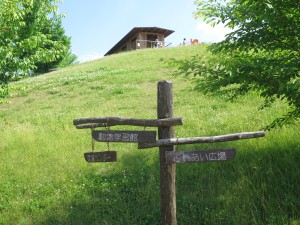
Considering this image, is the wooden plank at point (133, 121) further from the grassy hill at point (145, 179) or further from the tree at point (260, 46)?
the grassy hill at point (145, 179)

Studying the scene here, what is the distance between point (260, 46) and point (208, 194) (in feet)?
10.3

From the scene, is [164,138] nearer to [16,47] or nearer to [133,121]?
[133,121]

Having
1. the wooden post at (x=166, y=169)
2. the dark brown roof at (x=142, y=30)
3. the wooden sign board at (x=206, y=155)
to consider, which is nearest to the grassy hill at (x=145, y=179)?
the wooden post at (x=166, y=169)

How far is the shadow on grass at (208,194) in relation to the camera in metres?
6.07

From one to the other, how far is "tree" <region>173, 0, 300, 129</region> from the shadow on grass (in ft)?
4.52

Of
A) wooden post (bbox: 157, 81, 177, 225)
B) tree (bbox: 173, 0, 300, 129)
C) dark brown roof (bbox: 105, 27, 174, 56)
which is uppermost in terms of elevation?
dark brown roof (bbox: 105, 27, 174, 56)

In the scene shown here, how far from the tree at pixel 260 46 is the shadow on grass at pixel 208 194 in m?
1.38

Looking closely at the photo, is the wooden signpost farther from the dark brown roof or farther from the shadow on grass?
the dark brown roof

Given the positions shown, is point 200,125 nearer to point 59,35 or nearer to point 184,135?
point 184,135

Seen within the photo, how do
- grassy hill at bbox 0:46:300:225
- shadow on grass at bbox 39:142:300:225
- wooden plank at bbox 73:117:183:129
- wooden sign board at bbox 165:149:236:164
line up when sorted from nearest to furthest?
wooden sign board at bbox 165:149:236:164 → wooden plank at bbox 73:117:183:129 → shadow on grass at bbox 39:142:300:225 → grassy hill at bbox 0:46:300:225

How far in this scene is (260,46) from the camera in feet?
21.1

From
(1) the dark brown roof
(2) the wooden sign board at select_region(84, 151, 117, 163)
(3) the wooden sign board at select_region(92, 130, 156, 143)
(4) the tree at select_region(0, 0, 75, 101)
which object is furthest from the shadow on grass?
(1) the dark brown roof

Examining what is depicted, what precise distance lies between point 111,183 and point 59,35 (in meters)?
55.2

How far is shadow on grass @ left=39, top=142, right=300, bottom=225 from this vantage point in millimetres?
6066
